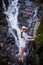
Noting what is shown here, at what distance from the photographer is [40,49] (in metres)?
11.2

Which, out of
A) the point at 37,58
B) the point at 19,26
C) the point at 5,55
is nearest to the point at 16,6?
the point at 19,26

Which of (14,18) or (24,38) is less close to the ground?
(24,38)

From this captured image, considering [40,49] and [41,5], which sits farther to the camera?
[41,5]

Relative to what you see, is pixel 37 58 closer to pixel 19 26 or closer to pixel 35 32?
pixel 35 32

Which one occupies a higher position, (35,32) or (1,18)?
(35,32)

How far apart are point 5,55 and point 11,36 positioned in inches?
87.8

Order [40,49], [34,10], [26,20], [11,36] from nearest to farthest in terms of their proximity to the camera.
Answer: [40,49] → [11,36] → [26,20] → [34,10]

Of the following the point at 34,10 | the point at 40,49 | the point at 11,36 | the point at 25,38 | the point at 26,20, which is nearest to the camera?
the point at 40,49

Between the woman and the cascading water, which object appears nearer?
the woman

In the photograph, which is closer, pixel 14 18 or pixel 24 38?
pixel 24 38

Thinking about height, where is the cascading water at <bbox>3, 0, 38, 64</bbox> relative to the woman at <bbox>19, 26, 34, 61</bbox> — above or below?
below

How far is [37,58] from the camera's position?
11555 mm

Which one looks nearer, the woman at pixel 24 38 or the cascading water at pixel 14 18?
the woman at pixel 24 38

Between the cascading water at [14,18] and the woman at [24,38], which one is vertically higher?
the woman at [24,38]
